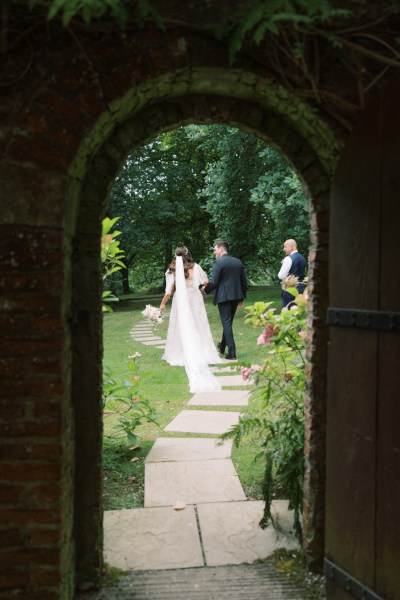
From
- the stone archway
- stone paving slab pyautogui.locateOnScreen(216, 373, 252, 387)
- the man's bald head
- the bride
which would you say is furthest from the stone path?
the man's bald head

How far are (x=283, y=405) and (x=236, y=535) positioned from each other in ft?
3.14

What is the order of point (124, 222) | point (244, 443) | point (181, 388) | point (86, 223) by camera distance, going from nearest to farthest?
point (86, 223) → point (244, 443) → point (181, 388) → point (124, 222)

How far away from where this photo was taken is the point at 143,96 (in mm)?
2924

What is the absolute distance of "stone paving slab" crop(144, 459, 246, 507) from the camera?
451 centimetres

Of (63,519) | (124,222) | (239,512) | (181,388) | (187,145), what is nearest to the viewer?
(63,519)

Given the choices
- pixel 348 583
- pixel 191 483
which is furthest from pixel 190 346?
pixel 348 583

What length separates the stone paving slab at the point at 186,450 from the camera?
531 cm

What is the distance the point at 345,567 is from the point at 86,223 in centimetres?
228

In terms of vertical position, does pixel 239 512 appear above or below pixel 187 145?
below

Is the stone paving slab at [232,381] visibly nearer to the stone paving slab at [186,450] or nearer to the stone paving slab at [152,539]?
the stone paving slab at [186,450]

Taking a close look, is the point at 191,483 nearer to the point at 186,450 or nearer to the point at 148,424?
the point at 186,450

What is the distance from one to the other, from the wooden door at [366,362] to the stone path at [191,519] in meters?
1.02

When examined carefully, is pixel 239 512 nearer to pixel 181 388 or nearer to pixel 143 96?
pixel 143 96

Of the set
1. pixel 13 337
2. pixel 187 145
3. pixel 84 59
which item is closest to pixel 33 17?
pixel 84 59
